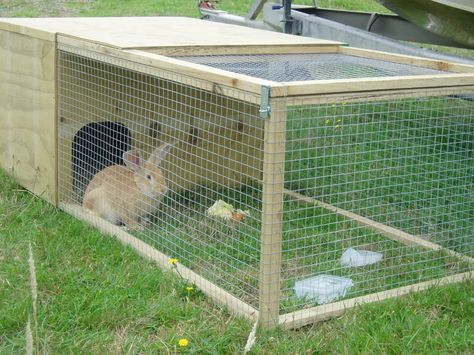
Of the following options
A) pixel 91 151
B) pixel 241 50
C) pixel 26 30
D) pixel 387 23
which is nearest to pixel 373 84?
pixel 241 50

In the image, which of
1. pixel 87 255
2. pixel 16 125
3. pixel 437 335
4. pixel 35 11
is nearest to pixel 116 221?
pixel 87 255

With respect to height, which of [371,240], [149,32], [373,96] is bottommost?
[371,240]

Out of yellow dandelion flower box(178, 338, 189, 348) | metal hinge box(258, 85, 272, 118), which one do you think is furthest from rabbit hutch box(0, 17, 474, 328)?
yellow dandelion flower box(178, 338, 189, 348)

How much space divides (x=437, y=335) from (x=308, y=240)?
110 centimetres

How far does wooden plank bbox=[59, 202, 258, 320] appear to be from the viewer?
9.36 ft

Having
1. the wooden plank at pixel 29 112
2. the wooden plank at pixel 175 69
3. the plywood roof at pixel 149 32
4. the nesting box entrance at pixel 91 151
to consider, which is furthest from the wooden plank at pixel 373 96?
the wooden plank at pixel 29 112

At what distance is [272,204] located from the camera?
2.62m

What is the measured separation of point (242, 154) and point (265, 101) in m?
1.51

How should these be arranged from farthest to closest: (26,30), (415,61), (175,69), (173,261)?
(26,30) → (415,61) → (173,261) → (175,69)

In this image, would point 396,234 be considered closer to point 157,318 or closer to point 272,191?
point 272,191

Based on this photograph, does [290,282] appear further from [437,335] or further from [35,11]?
[35,11]

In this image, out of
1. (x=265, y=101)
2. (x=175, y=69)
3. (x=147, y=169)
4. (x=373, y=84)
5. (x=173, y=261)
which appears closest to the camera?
(x=265, y=101)

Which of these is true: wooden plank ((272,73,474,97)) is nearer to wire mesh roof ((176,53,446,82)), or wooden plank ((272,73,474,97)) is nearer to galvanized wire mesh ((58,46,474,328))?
galvanized wire mesh ((58,46,474,328))

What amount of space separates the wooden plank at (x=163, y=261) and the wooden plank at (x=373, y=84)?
84cm
